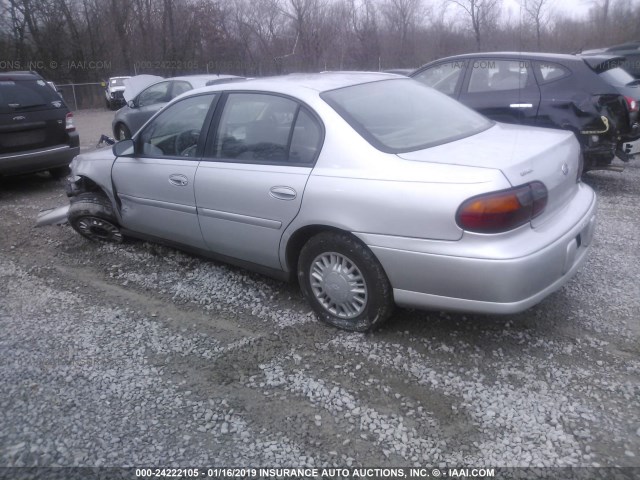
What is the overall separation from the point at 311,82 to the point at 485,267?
185cm

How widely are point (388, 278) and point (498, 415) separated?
937mm

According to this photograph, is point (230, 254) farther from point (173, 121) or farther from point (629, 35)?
point (629, 35)

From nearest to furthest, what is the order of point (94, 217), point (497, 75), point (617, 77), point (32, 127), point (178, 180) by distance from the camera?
point (178, 180) < point (94, 217) < point (497, 75) < point (617, 77) < point (32, 127)

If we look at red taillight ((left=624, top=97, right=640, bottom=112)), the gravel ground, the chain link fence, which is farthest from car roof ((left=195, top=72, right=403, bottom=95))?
the chain link fence

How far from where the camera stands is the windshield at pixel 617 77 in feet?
23.1

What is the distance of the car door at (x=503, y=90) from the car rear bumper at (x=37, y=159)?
5601 millimetres

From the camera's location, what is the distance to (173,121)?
4453 mm

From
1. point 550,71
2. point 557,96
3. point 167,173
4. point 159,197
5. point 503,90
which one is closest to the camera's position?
point 167,173

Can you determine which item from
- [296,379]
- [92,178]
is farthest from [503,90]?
[296,379]

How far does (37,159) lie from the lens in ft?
25.1

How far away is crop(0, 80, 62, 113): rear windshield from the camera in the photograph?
7.37 m

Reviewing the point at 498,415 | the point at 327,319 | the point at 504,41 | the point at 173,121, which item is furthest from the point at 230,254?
the point at 504,41

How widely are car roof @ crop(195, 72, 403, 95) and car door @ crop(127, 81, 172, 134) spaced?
740 centimetres

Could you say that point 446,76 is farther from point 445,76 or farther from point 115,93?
point 115,93
